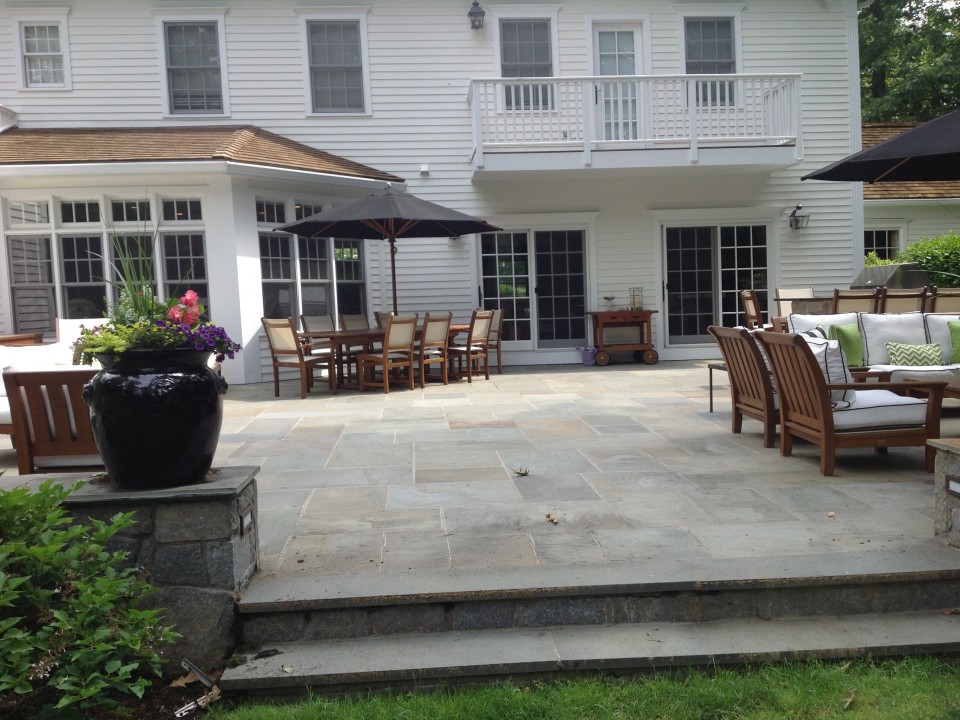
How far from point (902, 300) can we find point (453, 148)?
652cm

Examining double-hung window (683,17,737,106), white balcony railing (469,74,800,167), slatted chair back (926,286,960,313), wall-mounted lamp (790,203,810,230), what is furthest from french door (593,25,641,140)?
slatted chair back (926,286,960,313)

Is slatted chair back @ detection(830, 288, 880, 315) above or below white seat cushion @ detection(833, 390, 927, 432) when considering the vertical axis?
above

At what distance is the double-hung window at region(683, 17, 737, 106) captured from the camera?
11742 millimetres

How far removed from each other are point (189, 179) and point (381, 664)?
27.7ft

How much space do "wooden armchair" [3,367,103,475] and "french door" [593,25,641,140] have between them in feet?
Result: 27.0

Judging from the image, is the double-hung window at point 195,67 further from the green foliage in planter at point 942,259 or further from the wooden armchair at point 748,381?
the green foliage in planter at point 942,259

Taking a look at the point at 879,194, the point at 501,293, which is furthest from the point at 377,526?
the point at 879,194

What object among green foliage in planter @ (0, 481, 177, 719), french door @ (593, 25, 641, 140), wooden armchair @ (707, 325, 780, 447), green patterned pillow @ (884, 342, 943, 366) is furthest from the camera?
french door @ (593, 25, 641, 140)

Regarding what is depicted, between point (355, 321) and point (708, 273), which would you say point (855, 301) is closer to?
point (708, 273)

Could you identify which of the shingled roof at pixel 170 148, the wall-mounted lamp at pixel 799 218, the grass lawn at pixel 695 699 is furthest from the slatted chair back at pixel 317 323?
the grass lawn at pixel 695 699

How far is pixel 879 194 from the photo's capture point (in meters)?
13.7

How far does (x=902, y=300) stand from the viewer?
8312mm

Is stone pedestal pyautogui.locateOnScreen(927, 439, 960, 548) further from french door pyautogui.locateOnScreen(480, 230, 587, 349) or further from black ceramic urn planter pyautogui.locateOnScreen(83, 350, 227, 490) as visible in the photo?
french door pyautogui.locateOnScreen(480, 230, 587, 349)

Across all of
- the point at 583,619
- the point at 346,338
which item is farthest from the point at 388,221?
the point at 583,619
